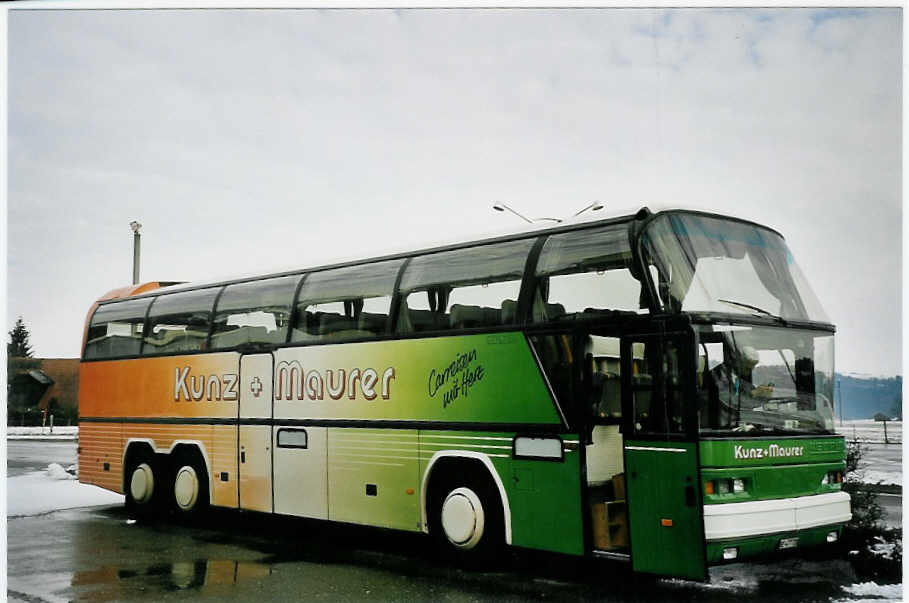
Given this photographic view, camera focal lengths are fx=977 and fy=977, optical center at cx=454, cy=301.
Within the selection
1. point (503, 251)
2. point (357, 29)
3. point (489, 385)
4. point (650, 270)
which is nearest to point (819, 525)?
point (650, 270)

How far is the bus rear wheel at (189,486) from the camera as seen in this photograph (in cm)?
1272

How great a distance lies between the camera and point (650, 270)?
803 cm

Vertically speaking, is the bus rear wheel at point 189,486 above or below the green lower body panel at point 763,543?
below

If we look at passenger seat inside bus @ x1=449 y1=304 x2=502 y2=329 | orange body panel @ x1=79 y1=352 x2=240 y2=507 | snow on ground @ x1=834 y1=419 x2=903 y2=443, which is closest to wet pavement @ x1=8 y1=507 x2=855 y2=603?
orange body panel @ x1=79 y1=352 x2=240 y2=507

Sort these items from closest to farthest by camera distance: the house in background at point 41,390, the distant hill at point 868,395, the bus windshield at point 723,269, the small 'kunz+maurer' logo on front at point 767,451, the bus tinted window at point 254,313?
1. the small 'kunz+maurer' logo on front at point 767,451
2. the bus windshield at point 723,269
3. the distant hill at point 868,395
4. the house in background at point 41,390
5. the bus tinted window at point 254,313

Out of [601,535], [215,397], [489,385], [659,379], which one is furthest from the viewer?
[215,397]

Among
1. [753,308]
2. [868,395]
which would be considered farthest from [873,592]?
[753,308]

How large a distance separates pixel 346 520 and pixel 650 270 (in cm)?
462

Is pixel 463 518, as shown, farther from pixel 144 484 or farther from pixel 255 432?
pixel 144 484

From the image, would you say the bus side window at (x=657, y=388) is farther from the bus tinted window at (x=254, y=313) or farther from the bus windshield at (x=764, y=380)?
the bus tinted window at (x=254, y=313)

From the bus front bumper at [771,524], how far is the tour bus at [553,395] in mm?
17

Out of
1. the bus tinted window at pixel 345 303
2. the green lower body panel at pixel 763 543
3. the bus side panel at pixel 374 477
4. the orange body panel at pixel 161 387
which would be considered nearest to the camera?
the green lower body panel at pixel 763 543

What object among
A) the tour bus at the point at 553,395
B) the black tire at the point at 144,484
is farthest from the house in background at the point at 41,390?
the tour bus at the point at 553,395

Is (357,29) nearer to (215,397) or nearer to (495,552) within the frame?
(215,397)
